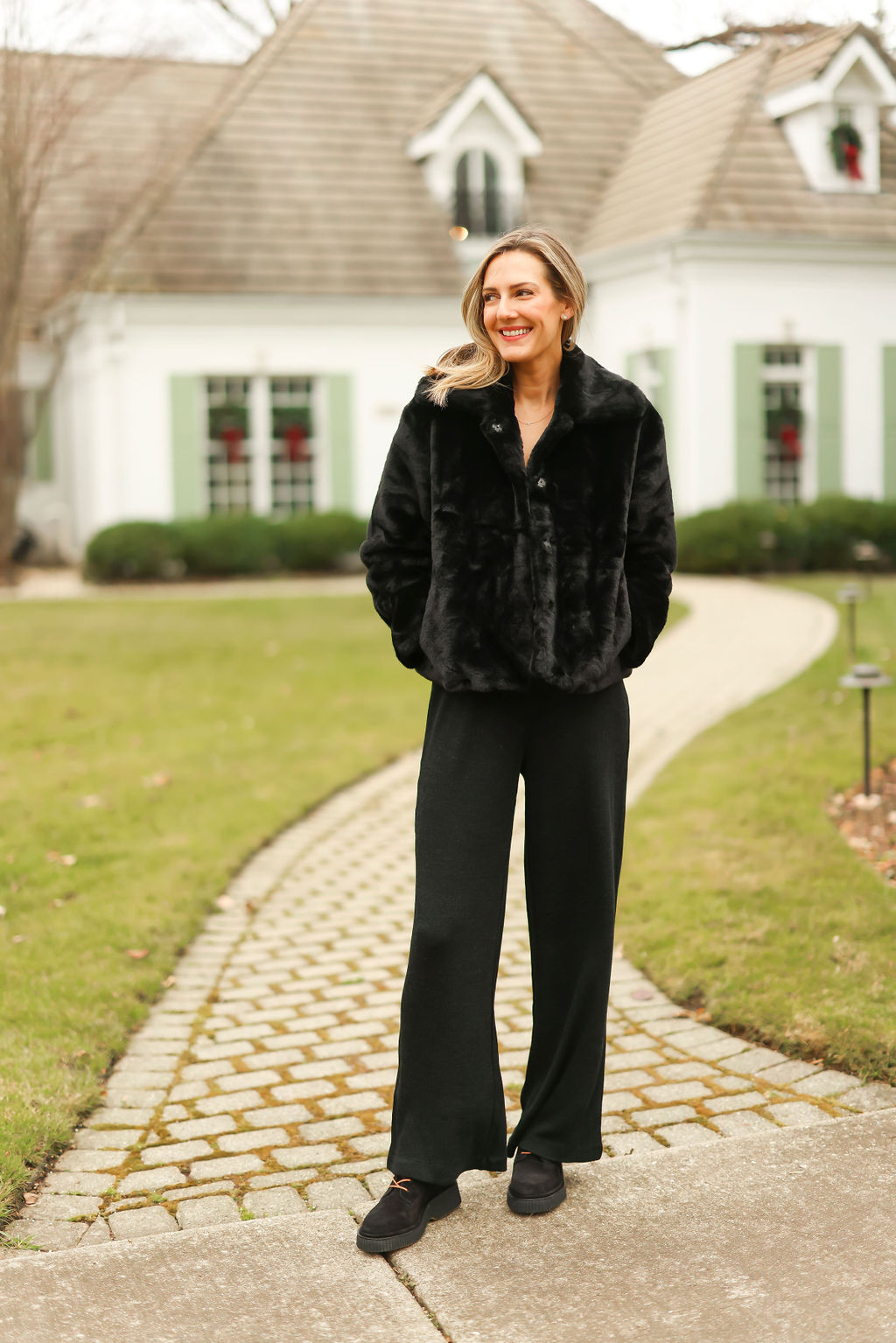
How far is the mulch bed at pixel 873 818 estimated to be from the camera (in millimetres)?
5824

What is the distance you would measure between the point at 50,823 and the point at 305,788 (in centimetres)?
135

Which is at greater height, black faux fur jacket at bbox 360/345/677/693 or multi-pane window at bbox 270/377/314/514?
multi-pane window at bbox 270/377/314/514

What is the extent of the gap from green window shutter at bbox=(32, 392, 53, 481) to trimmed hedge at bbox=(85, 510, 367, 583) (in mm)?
4864

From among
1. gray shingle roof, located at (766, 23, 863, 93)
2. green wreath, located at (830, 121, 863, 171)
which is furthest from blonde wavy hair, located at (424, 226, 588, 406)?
green wreath, located at (830, 121, 863, 171)

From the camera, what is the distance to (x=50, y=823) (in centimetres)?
688

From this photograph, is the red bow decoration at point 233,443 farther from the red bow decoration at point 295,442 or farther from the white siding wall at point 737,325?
the white siding wall at point 737,325

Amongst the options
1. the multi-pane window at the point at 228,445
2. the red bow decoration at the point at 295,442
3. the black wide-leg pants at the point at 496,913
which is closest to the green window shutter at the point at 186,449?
the multi-pane window at the point at 228,445

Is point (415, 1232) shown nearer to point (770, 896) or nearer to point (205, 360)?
point (770, 896)

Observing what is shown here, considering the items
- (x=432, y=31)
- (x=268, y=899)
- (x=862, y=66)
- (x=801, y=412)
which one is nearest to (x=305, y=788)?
(x=268, y=899)

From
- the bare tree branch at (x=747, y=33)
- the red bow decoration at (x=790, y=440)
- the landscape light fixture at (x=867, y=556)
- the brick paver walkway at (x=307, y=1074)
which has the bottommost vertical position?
the brick paver walkway at (x=307, y=1074)

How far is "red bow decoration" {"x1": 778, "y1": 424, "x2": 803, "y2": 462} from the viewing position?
1861cm

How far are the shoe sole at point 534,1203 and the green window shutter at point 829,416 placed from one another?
54.3 feet

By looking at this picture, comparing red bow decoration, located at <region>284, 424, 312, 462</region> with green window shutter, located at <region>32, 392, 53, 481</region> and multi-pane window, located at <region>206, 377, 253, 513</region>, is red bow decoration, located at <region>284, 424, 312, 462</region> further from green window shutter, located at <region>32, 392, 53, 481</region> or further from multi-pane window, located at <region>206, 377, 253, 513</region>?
green window shutter, located at <region>32, 392, 53, 481</region>

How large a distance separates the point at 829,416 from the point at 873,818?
13.3 metres
